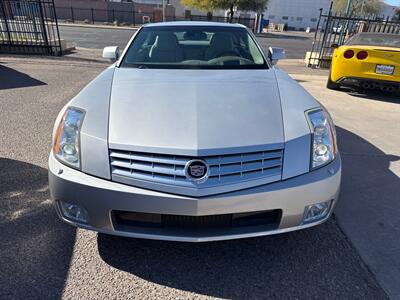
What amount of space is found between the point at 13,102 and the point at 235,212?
5339 millimetres

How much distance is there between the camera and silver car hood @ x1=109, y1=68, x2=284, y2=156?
1.79m

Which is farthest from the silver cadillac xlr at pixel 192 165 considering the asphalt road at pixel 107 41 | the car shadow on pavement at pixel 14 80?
the asphalt road at pixel 107 41

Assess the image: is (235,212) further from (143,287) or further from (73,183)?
(73,183)

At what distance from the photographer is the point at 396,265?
2.15 meters

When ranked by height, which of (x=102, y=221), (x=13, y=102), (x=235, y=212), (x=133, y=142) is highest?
(x=133, y=142)

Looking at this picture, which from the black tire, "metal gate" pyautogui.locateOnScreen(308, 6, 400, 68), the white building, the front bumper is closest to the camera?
the front bumper

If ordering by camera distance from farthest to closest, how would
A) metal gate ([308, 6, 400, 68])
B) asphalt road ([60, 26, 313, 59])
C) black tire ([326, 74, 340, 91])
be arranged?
asphalt road ([60, 26, 313, 59]) → metal gate ([308, 6, 400, 68]) → black tire ([326, 74, 340, 91])

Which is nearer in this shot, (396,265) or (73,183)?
(73,183)

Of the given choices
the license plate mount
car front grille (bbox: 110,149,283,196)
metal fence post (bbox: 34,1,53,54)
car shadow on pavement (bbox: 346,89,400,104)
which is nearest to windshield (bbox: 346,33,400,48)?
the license plate mount

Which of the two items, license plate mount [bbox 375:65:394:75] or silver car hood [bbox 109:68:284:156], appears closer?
silver car hood [bbox 109:68:284:156]

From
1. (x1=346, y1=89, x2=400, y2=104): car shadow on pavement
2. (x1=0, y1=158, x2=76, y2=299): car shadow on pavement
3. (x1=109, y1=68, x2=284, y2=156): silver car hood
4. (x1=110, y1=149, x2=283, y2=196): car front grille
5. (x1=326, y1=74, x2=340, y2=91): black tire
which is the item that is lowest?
(x1=346, y1=89, x2=400, y2=104): car shadow on pavement

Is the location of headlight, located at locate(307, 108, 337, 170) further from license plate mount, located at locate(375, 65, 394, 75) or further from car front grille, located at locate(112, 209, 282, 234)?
license plate mount, located at locate(375, 65, 394, 75)

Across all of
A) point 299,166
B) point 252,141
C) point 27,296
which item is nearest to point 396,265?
point 299,166

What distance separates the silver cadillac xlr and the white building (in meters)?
80.1
